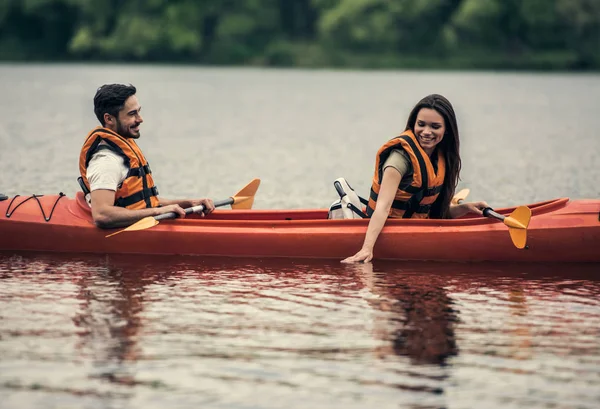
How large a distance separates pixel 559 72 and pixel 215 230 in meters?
52.9

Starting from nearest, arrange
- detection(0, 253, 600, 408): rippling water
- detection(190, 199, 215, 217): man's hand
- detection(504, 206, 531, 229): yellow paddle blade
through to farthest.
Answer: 1. detection(0, 253, 600, 408): rippling water
2. detection(504, 206, 531, 229): yellow paddle blade
3. detection(190, 199, 215, 217): man's hand

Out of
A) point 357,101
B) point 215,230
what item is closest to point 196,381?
point 215,230

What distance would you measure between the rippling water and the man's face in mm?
921

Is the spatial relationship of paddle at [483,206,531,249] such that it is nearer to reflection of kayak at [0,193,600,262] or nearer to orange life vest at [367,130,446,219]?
reflection of kayak at [0,193,600,262]

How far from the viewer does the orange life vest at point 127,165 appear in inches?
298

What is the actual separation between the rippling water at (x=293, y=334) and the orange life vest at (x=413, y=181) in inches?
14.8

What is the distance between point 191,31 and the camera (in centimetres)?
6612

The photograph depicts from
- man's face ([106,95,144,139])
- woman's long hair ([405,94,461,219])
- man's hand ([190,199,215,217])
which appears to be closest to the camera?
woman's long hair ([405,94,461,219])

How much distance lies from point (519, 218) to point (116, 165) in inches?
104

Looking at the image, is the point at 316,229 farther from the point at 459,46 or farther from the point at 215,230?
the point at 459,46

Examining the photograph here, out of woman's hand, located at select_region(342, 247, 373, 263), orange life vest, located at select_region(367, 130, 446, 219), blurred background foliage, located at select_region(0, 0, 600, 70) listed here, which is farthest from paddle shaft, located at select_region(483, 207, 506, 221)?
blurred background foliage, located at select_region(0, 0, 600, 70)

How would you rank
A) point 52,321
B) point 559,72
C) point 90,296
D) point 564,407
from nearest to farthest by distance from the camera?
point 564,407, point 52,321, point 90,296, point 559,72

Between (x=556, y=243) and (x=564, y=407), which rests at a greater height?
(x=556, y=243)

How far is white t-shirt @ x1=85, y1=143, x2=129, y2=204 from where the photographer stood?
7.47 meters
